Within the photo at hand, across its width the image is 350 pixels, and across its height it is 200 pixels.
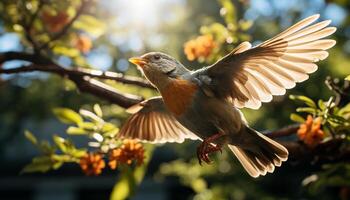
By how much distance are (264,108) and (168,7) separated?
4.34 ft

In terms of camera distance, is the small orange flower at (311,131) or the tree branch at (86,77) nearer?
the small orange flower at (311,131)

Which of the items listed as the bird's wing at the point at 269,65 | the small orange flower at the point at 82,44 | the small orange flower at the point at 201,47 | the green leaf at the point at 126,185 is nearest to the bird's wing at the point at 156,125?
the green leaf at the point at 126,185

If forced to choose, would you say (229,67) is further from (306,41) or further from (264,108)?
(264,108)

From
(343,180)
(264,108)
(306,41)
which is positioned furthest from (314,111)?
(264,108)

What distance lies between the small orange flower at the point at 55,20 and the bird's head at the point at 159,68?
88cm

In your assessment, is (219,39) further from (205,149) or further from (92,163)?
(92,163)

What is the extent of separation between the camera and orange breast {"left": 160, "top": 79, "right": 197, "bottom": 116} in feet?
6.20

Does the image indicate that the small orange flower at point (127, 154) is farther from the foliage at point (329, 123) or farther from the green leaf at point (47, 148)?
the foliage at point (329, 123)

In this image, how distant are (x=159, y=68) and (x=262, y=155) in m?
0.52

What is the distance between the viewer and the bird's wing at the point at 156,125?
225cm

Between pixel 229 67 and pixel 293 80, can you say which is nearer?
pixel 293 80

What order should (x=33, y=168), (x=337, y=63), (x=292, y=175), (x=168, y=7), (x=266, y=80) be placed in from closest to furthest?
1. (x=266, y=80)
2. (x=33, y=168)
3. (x=337, y=63)
4. (x=168, y=7)
5. (x=292, y=175)

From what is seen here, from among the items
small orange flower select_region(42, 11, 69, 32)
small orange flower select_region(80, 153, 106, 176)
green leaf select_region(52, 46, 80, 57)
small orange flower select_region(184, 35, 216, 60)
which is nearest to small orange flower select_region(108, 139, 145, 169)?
small orange flower select_region(80, 153, 106, 176)

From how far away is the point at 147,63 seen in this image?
77.2 inches
